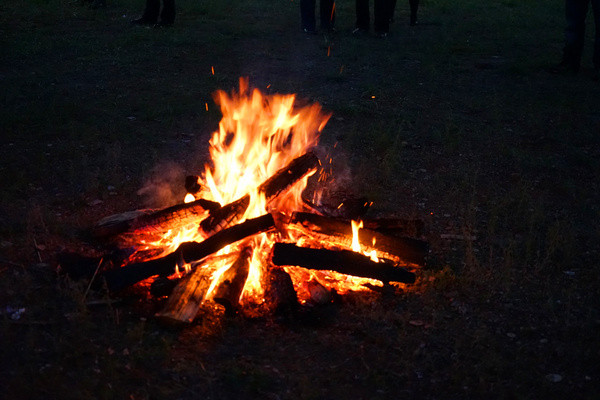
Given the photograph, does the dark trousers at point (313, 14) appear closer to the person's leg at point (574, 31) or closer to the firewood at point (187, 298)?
the person's leg at point (574, 31)

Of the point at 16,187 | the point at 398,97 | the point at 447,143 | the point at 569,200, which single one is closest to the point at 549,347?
the point at 569,200

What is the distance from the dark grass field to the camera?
11.3 feet

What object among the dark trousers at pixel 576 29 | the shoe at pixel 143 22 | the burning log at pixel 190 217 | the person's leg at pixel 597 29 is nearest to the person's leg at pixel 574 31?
the dark trousers at pixel 576 29

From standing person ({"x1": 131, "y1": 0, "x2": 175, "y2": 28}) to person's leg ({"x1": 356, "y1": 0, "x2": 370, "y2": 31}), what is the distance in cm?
410

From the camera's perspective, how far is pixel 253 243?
14.6ft

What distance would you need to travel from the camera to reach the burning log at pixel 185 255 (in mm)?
3986

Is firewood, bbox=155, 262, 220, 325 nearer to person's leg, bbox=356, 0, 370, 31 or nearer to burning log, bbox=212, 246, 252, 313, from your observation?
burning log, bbox=212, 246, 252, 313

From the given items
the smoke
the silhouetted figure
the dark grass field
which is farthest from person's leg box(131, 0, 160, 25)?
the smoke

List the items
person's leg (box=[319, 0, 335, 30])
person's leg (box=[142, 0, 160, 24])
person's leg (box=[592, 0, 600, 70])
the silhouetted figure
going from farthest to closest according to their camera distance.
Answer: the silhouetted figure
person's leg (box=[142, 0, 160, 24])
person's leg (box=[319, 0, 335, 30])
person's leg (box=[592, 0, 600, 70])

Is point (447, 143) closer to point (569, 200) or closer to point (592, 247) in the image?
point (569, 200)

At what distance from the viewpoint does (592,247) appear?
4.95 metres

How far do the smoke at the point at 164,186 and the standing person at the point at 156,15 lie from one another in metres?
7.49

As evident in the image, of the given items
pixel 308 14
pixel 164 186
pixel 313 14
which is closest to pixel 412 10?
pixel 313 14

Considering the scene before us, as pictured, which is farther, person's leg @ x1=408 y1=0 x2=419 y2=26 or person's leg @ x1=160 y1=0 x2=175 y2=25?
person's leg @ x1=408 y1=0 x2=419 y2=26
